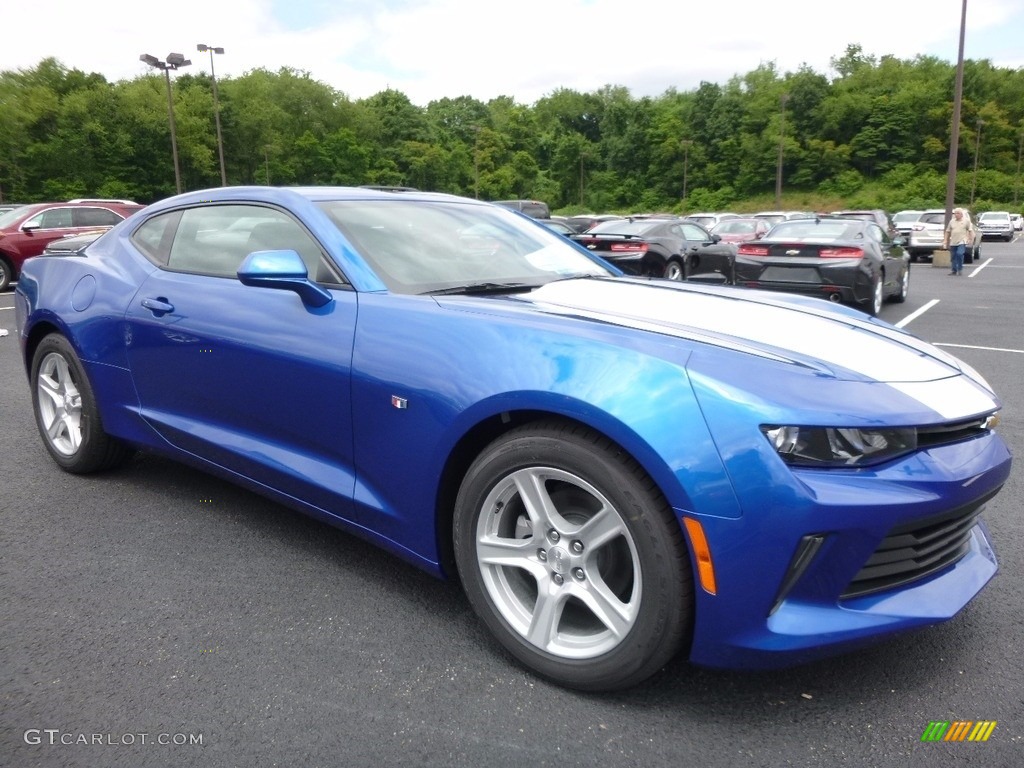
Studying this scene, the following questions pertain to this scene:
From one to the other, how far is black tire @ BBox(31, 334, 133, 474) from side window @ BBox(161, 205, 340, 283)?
2.76 ft

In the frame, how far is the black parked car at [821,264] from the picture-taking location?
34.0 feet

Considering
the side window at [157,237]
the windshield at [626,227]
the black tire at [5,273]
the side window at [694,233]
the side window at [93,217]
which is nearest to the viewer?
the side window at [157,237]

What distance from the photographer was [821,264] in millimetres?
10469

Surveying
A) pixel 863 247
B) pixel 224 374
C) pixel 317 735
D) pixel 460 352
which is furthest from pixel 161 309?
pixel 863 247

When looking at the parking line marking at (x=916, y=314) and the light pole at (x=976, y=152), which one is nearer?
the parking line marking at (x=916, y=314)

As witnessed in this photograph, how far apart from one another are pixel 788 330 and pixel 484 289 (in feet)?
3.46

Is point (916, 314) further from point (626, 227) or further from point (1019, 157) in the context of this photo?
point (1019, 157)

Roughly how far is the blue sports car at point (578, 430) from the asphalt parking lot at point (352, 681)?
0.20m

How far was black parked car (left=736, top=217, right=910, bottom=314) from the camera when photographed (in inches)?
408

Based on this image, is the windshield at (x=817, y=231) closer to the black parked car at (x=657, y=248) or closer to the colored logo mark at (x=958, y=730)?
the black parked car at (x=657, y=248)

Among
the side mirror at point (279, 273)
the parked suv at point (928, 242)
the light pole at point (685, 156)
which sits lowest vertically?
the parked suv at point (928, 242)

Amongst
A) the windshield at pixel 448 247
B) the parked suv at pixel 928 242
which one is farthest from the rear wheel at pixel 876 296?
the parked suv at pixel 928 242

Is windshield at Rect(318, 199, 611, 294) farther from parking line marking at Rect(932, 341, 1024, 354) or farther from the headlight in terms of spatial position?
parking line marking at Rect(932, 341, 1024, 354)

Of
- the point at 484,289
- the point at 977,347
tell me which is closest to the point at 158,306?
the point at 484,289
